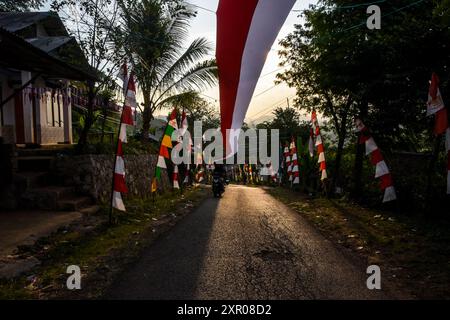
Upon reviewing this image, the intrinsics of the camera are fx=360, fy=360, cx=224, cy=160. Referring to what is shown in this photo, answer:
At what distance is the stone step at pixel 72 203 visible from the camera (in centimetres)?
864

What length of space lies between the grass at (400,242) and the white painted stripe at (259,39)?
2950 millimetres

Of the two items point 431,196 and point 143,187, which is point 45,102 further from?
point 431,196

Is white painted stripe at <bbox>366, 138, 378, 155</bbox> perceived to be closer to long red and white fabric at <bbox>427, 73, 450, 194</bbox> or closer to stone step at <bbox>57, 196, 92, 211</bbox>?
long red and white fabric at <bbox>427, 73, 450, 194</bbox>

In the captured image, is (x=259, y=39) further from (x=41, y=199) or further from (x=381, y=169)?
(x=41, y=199)

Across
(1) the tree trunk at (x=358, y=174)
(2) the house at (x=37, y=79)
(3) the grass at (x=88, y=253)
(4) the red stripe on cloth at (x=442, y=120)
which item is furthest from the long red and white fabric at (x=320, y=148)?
(2) the house at (x=37, y=79)

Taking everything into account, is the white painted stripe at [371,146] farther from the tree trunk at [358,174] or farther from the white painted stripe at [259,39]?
the white painted stripe at [259,39]

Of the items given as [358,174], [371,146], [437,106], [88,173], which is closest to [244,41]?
[437,106]

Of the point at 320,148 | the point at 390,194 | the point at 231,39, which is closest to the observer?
the point at 231,39

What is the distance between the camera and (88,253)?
5.78 meters

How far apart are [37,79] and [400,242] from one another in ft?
41.9

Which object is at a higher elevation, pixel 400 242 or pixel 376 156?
pixel 376 156

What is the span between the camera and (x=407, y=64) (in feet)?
25.4
